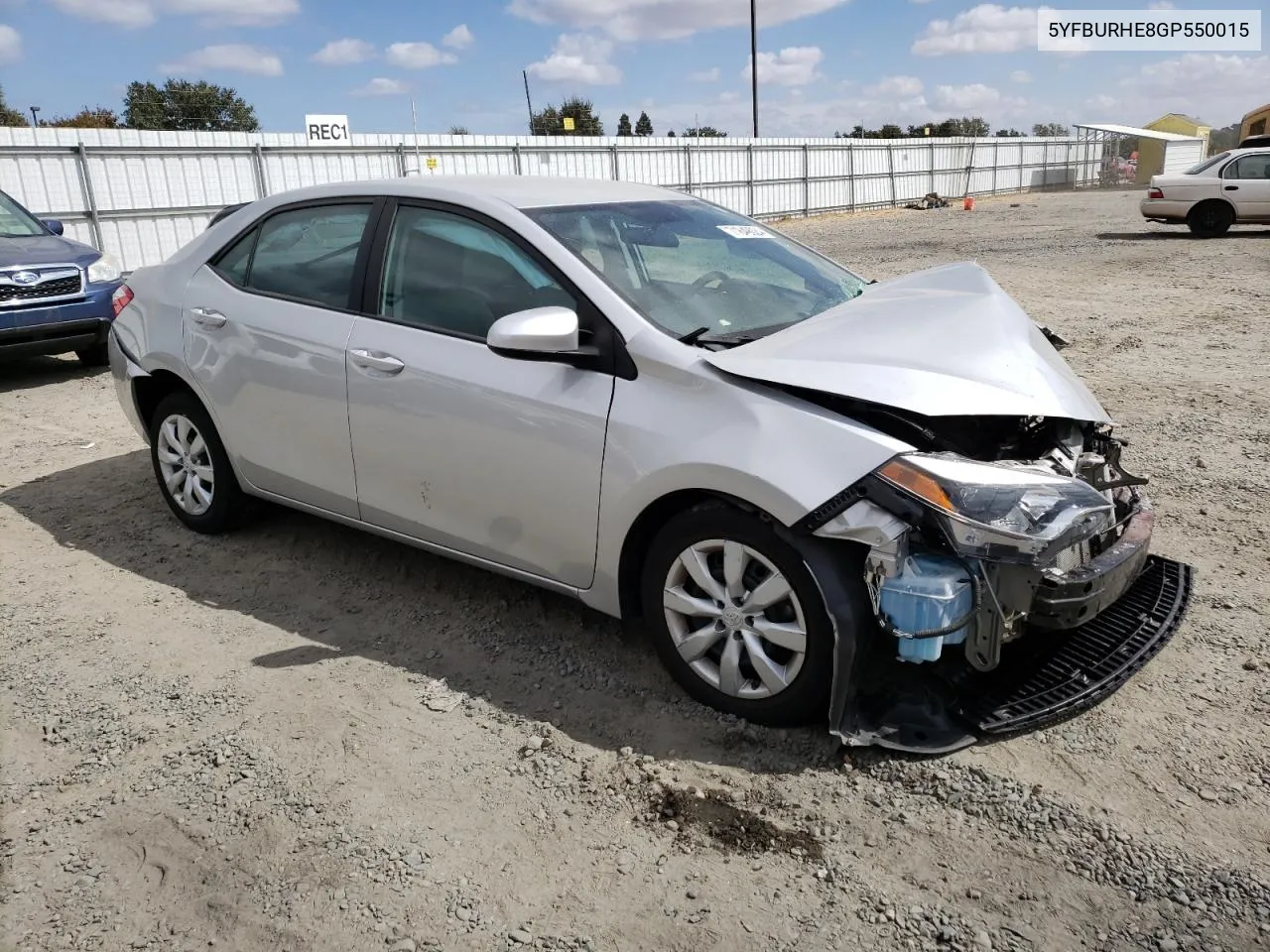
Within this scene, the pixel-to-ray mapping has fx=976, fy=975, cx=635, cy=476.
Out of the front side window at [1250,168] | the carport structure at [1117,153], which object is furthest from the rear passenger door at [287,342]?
the carport structure at [1117,153]

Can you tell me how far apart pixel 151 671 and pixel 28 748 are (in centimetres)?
53

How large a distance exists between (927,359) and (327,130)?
19153 millimetres

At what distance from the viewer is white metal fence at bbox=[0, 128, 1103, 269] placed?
15492mm

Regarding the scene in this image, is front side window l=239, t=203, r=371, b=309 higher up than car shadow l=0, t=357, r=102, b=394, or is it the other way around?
front side window l=239, t=203, r=371, b=309

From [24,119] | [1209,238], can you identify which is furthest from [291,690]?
[24,119]

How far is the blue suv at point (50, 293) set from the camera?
8.33 meters

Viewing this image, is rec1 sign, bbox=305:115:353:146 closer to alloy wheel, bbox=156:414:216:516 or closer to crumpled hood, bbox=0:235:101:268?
crumpled hood, bbox=0:235:101:268

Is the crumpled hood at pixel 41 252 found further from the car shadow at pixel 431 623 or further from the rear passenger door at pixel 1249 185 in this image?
the rear passenger door at pixel 1249 185

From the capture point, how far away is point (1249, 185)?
57.3 feet

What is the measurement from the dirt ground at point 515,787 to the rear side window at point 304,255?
127 centimetres

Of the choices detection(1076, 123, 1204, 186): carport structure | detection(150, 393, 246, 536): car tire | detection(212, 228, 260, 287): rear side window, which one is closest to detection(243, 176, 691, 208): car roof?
detection(212, 228, 260, 287): rear side window

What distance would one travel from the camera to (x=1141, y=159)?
44.6 metres

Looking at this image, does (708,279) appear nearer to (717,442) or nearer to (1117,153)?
(717,442)

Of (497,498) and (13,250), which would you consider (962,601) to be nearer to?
(497,498)
